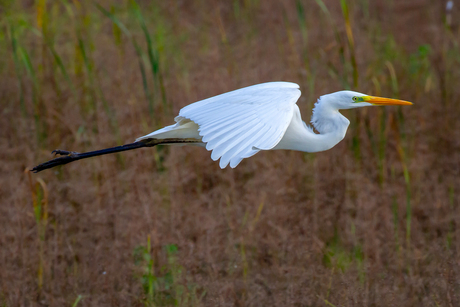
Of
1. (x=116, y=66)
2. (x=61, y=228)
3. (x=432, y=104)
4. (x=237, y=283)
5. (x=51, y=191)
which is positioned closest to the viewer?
(x=237, y=283)

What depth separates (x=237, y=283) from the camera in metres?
2.52

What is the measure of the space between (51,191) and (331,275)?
1910 mm

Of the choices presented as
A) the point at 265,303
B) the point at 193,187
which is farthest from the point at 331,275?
the point at 193,187

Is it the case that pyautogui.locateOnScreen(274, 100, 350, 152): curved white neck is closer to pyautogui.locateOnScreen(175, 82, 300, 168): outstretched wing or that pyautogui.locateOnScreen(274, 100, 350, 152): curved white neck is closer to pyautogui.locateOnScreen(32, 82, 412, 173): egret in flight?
pyautogui.locateOnScreen(32, 82, 412, 173): egret in flight

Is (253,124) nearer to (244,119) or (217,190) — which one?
(244,119)

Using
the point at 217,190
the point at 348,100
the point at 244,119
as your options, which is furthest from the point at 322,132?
the point at 217,190

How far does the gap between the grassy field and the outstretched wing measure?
0.81 meters

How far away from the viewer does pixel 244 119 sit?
6.21ft

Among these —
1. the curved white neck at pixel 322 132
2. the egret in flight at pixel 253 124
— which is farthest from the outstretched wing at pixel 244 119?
the curved white neck at pixel 322 132

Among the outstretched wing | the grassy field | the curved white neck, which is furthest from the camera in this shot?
the grassy field

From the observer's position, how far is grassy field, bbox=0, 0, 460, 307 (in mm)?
2473

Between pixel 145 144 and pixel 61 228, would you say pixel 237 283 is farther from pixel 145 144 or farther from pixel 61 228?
pixel 61 228

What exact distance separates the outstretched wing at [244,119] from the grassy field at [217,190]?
2.66 ft

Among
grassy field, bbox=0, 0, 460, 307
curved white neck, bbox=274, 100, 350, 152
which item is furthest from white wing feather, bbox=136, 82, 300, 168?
grassy field, bbox=0, 0, 460, 307
